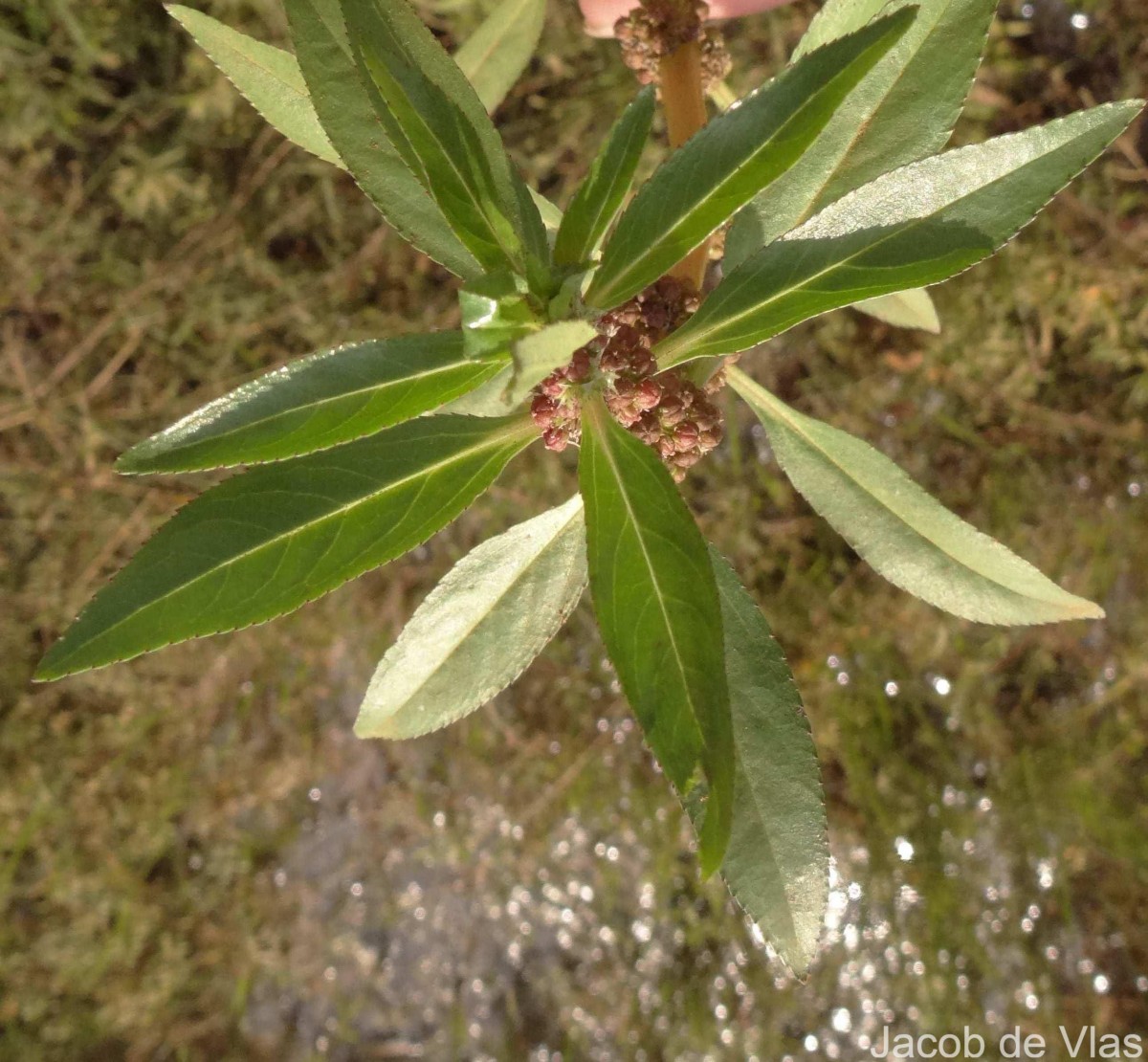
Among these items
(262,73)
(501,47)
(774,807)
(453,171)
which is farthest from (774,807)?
(501,47)

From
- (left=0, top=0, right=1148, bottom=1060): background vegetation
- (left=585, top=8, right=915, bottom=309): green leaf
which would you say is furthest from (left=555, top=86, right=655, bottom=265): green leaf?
(left=0, top=0, right=1148, bottom=1060): background vegetation

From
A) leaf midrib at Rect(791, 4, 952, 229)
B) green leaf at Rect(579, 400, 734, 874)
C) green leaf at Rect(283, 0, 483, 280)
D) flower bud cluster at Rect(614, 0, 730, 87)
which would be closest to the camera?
green leaf at Rect(579, 400, 734, 874)

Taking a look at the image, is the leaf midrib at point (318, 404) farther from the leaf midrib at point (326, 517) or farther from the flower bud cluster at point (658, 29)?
the flower bud cluster at point (658, 29)

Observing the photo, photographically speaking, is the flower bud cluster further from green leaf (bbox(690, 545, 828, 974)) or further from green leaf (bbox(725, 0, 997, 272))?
green leaf (bbox(690, 545, 828, 974))

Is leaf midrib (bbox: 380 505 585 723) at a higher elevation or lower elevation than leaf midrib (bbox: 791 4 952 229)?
lower

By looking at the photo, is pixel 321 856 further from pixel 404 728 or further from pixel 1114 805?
pixel 1114 805

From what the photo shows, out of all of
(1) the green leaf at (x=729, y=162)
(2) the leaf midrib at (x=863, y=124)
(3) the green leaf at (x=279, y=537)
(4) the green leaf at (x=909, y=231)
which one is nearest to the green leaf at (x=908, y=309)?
(2) the leaf midrib at (x=863, y=124)

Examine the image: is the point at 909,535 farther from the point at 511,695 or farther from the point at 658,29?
the point at 511,695

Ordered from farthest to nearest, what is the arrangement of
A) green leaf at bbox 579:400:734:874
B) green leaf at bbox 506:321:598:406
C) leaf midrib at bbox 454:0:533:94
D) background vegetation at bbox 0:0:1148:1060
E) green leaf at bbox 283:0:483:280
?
background vegetation at bbox 0:0:1148:1060 → leaf midrib at bbox 454:0:533:94 → green leaf at bbox 283:0:483:280 → green leaf at bbox 579:400:734:874 → green leaf at bbox 506:321:598:406
